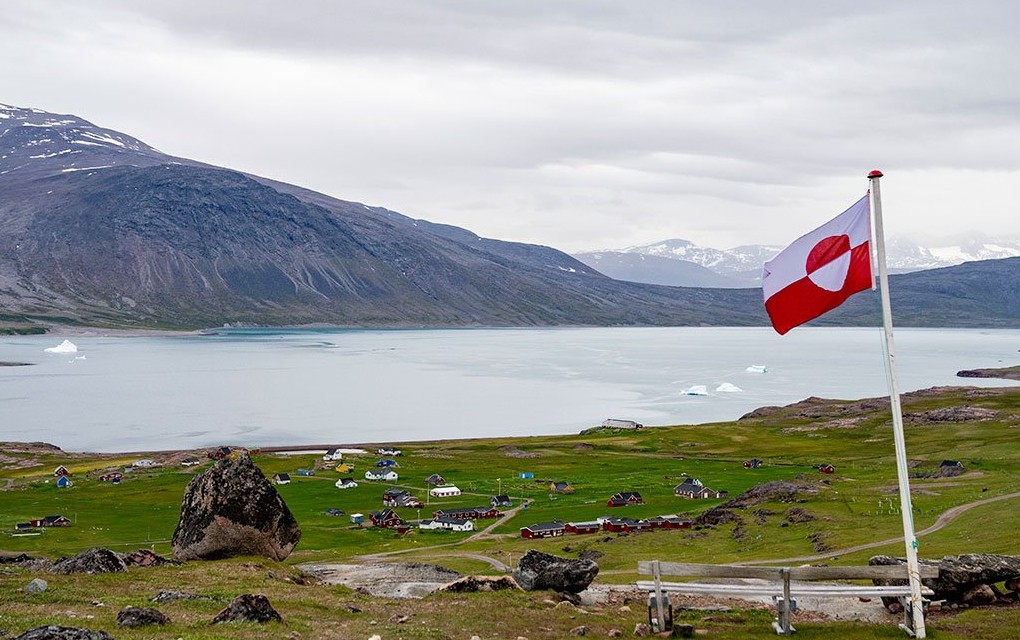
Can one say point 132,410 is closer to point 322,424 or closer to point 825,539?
point 322,424

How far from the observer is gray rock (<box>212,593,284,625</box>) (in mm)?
20844

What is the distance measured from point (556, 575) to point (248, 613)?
9.49 m

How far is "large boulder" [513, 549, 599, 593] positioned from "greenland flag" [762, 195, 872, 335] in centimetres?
1004

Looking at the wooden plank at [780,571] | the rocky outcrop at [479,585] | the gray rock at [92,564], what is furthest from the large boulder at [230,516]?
the wooden plank at [780,571]

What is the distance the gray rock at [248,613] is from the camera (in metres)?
20.8

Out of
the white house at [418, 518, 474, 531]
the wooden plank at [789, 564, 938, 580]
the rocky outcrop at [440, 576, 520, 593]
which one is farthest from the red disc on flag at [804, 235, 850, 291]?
the white house at [418, 518, 474, 531]

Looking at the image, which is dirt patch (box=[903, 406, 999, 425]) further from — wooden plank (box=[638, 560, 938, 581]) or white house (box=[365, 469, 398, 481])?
wooden plank (box=[638, 560, 938, 581])


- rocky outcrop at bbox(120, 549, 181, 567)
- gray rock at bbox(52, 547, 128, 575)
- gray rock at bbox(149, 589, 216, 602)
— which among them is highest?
gray rock at bbox(149, 589, 216, 602)

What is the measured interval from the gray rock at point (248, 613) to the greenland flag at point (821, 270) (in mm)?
13313

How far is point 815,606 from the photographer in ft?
82.9

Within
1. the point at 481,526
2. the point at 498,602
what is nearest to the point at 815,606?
the point at 498,602

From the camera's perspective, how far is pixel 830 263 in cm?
2020

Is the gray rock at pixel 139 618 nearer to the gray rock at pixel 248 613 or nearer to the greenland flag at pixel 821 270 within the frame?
the gray rock at pixel 248 613

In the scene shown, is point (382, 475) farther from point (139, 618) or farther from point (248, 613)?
point (139, 618)
